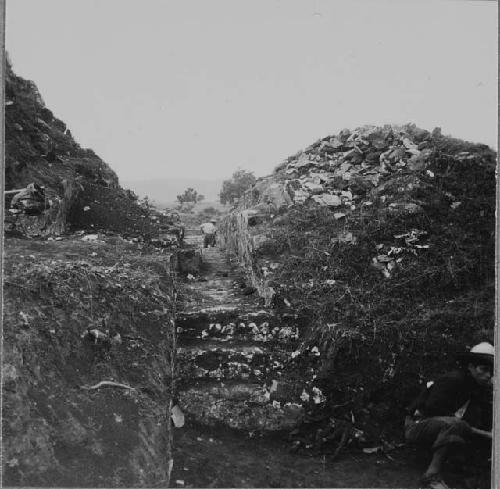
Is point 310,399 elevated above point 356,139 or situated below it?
below

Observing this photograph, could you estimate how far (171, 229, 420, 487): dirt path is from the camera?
11.5 ft

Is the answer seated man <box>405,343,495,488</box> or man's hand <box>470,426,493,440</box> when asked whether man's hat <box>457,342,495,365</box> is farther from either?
man's hand <box>470,426,493,440</box>

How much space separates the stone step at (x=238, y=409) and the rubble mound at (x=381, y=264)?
0.98ft

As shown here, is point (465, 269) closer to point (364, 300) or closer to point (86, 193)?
point (364, 300)

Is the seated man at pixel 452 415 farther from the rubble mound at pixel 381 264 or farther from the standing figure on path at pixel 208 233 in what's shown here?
the standing figure on path at pixel 208 233

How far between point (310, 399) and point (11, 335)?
2.41 metres

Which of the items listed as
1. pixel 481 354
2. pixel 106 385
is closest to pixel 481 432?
pixel 481 354

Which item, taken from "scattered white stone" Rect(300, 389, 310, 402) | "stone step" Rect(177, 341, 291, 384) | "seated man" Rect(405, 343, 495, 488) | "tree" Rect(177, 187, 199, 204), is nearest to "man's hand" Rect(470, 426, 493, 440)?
"seated man" Rect(405, 343, 495, 488)

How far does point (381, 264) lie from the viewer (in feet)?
16.2

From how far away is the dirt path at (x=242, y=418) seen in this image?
3.51 metres

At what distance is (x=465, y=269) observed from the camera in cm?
444

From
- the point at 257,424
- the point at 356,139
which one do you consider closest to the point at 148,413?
the point at 257,424

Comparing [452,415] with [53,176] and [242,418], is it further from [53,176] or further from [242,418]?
[53,176]

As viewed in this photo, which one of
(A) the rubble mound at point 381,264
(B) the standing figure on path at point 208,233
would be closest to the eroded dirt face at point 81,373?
(A) the rubble mound at point 381,264
